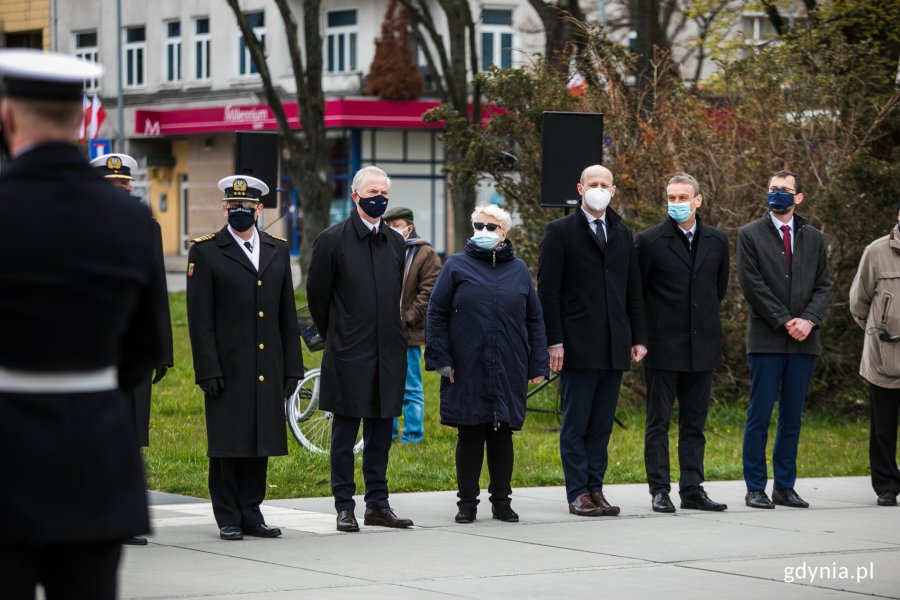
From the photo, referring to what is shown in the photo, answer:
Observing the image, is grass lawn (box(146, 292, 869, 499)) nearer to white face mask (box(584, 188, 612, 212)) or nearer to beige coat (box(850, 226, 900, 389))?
beige coat (box(850, 226, 900, 389))

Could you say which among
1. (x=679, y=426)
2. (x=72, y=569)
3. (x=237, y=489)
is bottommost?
(x=237, y=489)

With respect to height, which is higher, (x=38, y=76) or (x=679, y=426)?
(x=38, y=76)

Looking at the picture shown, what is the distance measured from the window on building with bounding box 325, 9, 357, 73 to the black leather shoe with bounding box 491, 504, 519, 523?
37732 mm

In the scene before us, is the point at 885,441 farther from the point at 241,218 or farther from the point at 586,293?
the point at 241,218

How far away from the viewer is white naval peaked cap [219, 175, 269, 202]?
9.19 metres

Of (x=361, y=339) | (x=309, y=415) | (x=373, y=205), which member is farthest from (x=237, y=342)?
(x=309, y=415)

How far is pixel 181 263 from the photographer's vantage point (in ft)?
166

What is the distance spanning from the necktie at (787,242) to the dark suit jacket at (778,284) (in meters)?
0.02

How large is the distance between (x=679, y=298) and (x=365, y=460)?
2428 mm

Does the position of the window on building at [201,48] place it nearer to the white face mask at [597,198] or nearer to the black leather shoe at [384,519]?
the white face mask at [597,198]

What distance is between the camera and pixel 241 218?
360 inches

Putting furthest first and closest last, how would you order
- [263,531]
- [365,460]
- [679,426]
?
[679,426], [365,460], [263,531]

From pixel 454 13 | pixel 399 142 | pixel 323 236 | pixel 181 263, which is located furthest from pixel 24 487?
pixel 181 263

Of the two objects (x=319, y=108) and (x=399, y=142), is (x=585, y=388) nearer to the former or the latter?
(x=319, y=108)
